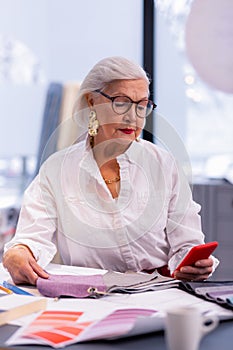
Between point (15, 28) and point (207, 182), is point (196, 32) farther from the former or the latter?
point (15, 28)

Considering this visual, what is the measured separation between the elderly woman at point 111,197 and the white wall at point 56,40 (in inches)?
111

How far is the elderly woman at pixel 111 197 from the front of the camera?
2.26m

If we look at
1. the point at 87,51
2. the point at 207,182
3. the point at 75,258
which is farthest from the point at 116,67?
the point at 87,51

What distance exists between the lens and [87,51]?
5367mm

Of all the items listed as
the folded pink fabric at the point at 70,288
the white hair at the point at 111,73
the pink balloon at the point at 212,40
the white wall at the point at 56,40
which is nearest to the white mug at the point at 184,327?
the folded pink fabric at the point at 70,288

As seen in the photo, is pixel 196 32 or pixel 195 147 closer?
pixel 196 32

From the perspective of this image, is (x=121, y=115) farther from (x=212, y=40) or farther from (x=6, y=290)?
(x=212, y=40)

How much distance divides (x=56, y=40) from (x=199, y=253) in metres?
3.69

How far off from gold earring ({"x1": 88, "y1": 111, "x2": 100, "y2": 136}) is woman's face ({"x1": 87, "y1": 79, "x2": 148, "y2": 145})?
2cm

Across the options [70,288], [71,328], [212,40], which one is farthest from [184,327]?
[212,40]

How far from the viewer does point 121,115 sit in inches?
87.7

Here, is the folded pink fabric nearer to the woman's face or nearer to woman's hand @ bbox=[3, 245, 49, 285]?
woman's hand @ bbox=[3, 245, 49, 285]

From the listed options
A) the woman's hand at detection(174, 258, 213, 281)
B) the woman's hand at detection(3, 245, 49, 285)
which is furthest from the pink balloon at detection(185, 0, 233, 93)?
the woman's hand at detection(3, 245, 49, 285)

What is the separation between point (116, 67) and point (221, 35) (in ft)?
7.87
